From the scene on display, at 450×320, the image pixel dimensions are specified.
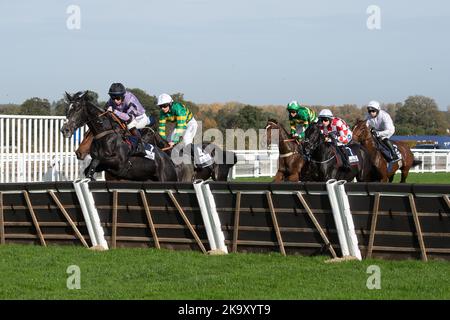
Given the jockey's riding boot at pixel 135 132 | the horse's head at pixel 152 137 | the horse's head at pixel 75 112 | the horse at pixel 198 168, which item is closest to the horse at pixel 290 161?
the horse at pixel 198 168

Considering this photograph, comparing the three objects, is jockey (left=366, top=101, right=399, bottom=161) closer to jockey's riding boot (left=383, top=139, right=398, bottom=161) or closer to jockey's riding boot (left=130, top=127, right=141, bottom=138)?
jockey's riding boot (left=383, top=139, right=398, bottom=161)

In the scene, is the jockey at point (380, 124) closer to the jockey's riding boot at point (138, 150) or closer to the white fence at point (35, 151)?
the jockey's riding boot at point (138, 150)

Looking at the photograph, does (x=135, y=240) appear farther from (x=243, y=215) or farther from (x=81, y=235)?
(x=243, y=215)

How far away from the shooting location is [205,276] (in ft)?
27.5

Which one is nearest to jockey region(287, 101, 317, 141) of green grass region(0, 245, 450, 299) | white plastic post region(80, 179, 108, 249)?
white plastic post region(80, 179, 108, 249)

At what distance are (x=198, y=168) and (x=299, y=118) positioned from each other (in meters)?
2.07

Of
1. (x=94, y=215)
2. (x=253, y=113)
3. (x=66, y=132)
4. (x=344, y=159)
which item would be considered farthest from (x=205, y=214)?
(x=253, y=113)

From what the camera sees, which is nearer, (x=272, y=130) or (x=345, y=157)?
(x=345, y=157)

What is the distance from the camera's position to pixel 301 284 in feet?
25.8

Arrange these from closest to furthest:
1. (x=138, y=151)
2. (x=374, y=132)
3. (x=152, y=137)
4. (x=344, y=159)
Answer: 1. (x=138, y=151)
2. (x=344, y=159)
3. (x=152, y=137)
4. (x=374, y=132)

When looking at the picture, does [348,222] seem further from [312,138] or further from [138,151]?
[312,138]

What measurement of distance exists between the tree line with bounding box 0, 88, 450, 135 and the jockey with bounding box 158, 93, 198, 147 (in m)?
10.3
